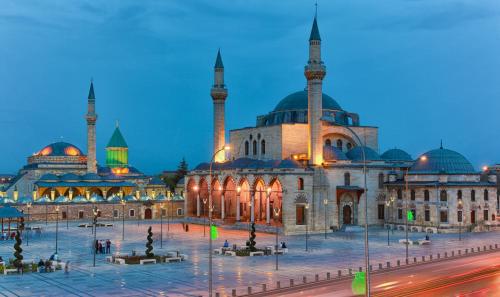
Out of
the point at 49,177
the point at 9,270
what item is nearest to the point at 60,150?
the point at 49,177

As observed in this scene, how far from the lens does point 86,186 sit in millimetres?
88938

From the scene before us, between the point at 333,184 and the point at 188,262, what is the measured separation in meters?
27.6

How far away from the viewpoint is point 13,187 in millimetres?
96500

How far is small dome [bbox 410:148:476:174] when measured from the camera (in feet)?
197

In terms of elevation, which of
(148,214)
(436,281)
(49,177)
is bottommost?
(436,281)

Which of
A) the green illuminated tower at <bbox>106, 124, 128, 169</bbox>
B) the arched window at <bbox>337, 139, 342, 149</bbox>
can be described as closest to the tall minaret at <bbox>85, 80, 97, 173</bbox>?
the green illuminated tower at <bbox>106, 124, 128, 169</bbox>

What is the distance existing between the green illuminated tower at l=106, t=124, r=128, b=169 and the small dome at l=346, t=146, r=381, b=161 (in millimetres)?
57342

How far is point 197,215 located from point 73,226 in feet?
50.2

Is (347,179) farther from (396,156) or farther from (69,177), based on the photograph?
(69,177)

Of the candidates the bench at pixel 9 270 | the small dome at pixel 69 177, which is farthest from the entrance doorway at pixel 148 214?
the bench at pixel 9 270

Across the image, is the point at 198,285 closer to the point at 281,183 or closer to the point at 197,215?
the point at 281,183

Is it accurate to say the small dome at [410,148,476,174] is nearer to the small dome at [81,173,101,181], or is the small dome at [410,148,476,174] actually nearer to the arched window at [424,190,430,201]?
the arched window at [424,190,430,201]

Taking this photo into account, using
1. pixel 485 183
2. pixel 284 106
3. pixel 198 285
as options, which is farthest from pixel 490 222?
pixel 198 285

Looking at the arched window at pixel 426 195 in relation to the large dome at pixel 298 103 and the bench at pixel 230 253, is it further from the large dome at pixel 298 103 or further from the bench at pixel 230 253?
the bench at pixel 230 253
